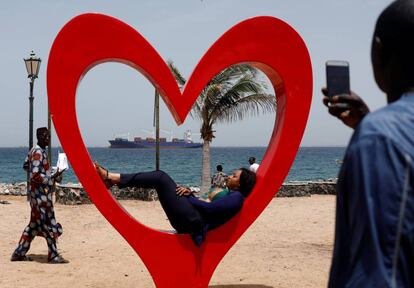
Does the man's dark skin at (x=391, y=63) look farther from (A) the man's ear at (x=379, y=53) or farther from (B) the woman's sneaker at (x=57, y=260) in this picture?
(B) the woman's sneaker at (x=57, y=260)

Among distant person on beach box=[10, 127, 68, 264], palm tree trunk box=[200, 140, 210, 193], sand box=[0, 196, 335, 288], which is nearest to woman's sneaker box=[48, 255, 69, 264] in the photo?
distant person on beach box=[10, 127, 68, 264]

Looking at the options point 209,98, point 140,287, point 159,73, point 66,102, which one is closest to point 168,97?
point 159,73

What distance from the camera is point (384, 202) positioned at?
1300 millimetres

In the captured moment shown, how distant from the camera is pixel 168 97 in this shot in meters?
6.01

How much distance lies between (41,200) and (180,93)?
128 inches

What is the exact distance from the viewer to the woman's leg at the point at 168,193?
583 centimetres

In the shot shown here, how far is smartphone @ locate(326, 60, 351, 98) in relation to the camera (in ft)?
6.95

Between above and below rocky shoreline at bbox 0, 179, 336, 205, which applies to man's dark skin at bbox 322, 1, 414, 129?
above

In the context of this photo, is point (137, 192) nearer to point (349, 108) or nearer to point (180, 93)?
point (180, 93)

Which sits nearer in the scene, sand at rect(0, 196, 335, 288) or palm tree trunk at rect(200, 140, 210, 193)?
sand at rect(0, 196, 335, 288)

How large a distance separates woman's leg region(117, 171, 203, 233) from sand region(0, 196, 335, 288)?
4.60ft

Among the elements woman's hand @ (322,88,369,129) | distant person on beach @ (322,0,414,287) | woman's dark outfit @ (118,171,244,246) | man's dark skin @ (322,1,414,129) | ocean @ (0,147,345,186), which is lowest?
ocean @ (0,147,345,186)

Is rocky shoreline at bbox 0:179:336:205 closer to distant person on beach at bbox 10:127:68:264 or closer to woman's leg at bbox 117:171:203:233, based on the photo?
distant person on beach at bbox 10:127:68:264

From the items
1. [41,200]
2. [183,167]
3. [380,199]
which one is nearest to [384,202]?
[380,199]
